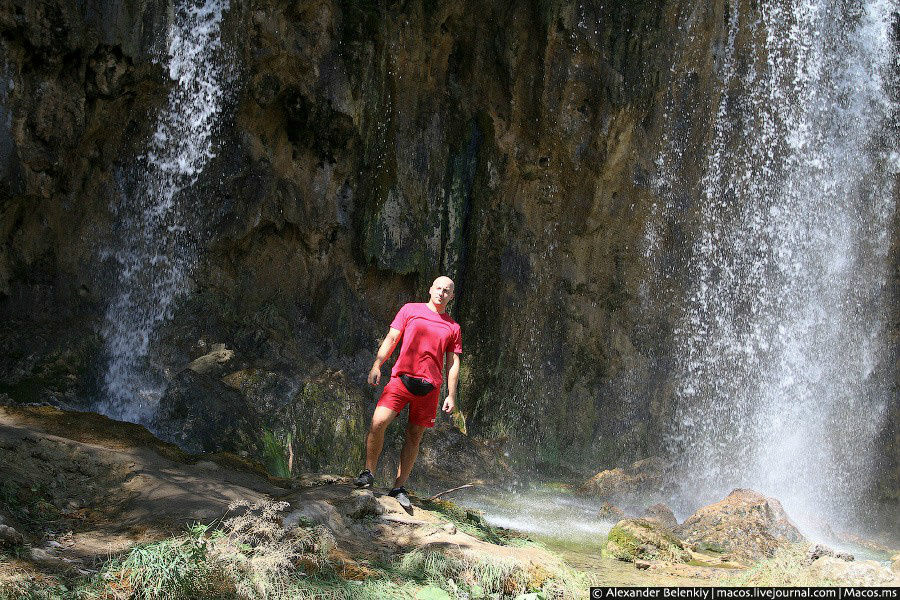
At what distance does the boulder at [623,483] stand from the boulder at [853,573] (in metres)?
5.91

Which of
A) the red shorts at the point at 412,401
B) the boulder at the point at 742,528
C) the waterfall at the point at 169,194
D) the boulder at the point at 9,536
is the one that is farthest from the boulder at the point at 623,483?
the boulder at the point at 9,536

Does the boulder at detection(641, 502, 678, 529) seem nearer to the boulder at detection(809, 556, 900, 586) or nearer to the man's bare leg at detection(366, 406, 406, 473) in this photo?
the man's bare leg at detection(366, 406, 406, 473)

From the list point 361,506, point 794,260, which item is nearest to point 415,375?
point 361,506

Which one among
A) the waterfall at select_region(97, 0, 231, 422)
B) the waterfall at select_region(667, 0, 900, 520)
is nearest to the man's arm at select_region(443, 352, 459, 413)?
the waterfall at select_region(97, 0, 231, 422)

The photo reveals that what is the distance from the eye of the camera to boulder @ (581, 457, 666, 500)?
9.96 metres

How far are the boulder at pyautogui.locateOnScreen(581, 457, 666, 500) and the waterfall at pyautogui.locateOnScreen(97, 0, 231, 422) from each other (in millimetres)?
5374

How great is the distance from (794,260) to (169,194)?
28.1 ft

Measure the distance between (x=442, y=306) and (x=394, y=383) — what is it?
62 cm

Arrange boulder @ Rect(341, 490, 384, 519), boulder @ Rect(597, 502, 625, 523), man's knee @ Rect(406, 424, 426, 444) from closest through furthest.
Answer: boulder @ Rect(341, 490, 384, 519) → man's knee @ Rect(406, 424, 426, 444) → boulder @ Rect(597, 502, 625, 523)

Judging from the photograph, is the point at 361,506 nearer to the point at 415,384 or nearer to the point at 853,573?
the point at 415,384

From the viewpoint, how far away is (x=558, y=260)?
11.7m

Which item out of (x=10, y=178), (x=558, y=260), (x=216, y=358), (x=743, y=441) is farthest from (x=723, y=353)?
(x=10, y=178)

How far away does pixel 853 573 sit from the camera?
3.94 meters

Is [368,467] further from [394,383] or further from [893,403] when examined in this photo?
[893,403]
